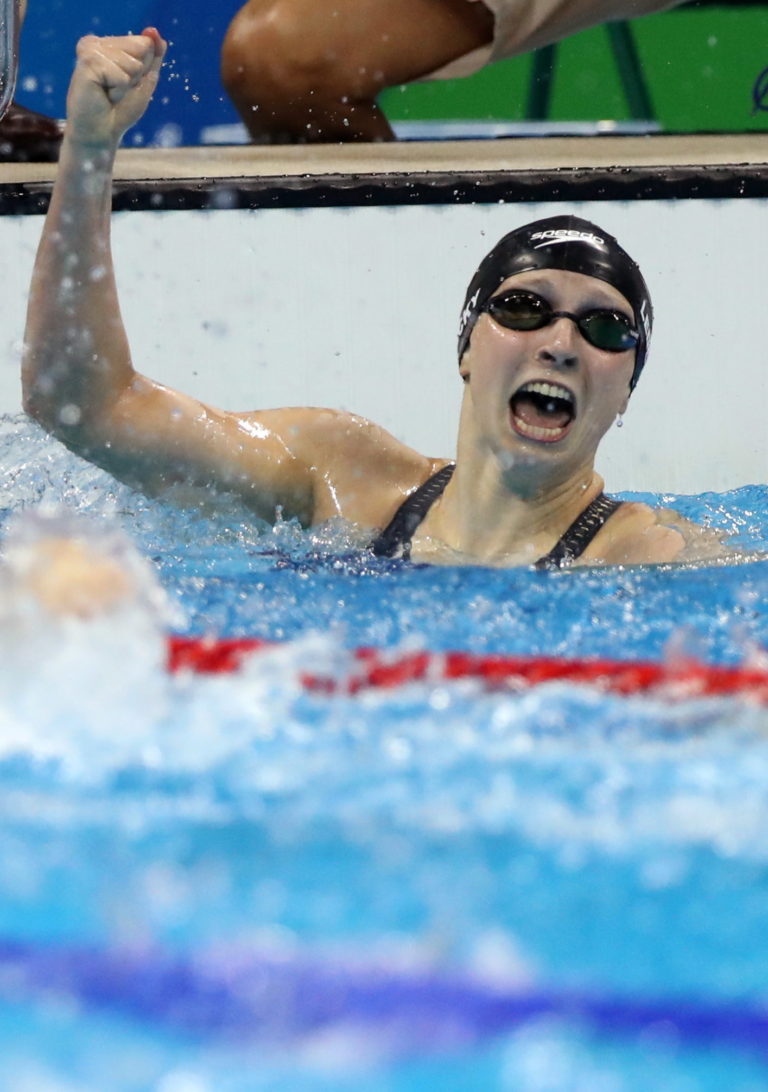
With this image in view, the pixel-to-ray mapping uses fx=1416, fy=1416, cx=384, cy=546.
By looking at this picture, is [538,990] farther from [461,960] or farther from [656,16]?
[656,16]

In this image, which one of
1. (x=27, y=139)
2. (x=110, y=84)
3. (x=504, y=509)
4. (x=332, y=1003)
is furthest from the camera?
(x=27, y=139)

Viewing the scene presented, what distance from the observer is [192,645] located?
1.55m

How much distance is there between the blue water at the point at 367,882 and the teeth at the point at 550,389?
1.83 ft

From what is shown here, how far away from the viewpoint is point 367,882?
3.13 feet

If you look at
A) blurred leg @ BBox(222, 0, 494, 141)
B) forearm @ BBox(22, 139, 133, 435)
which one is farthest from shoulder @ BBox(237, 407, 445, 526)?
blurred leg @ BBox(222, 0, 494, 141)

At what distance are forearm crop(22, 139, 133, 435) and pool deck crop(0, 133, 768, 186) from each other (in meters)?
1.16

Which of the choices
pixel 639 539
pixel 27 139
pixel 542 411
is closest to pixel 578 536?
pixel 639 539

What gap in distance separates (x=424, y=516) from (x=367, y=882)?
129 cm

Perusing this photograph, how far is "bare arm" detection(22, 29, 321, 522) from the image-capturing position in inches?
71.0

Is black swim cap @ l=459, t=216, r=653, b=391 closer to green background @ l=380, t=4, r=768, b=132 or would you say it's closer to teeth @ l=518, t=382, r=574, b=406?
teeth @ l=518, t=382, r=574, b=406

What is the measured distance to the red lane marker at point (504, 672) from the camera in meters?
1.43

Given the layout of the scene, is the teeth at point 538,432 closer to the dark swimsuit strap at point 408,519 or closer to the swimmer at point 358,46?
the dark swimsuit strap at point 408,519

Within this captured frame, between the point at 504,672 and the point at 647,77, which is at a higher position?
the point at 647,77

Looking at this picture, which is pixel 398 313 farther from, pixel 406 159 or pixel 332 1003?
pixel 332 1003
